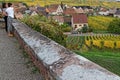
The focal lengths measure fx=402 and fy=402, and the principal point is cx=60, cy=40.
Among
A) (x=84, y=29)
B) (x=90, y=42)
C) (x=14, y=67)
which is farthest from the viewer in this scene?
(x=84, y=29)

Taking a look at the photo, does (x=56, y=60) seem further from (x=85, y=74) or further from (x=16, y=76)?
(x=16, y=76)

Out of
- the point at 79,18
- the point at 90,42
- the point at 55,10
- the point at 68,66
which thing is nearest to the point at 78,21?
the point at 79,18

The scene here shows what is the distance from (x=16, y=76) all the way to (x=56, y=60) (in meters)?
1.48

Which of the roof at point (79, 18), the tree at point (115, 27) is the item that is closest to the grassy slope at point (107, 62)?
the tree at point (115, 27)

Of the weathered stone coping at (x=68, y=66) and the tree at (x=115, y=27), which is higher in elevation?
the weathered stone coping at (x=68, y=66)

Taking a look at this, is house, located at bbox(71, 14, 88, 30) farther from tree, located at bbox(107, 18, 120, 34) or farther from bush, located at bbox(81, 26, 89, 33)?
tree, located at bbox(107, 18, 120, 34)

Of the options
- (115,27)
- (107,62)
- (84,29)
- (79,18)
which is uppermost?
(107,62)

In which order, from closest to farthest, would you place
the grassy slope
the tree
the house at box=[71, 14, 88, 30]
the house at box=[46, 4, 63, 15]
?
the grassy slope, the tree, the house at box=[71, 14, 88, 30], the house at box=[46, 4, 63, 15]

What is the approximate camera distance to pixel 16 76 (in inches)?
243

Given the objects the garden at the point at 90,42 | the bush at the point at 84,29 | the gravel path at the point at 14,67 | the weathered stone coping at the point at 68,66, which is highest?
the weathered stone coping at the point at 68,66

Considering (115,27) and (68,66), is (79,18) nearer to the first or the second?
(115,27)

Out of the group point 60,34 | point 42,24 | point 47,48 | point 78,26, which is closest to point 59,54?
point 47,48

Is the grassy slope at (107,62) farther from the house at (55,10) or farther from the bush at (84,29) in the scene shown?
the house at (55,10)

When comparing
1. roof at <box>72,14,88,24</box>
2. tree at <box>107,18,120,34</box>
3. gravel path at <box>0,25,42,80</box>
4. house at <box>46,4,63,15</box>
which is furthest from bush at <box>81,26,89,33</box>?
gravel path at <box>0,25,42,80</box>
